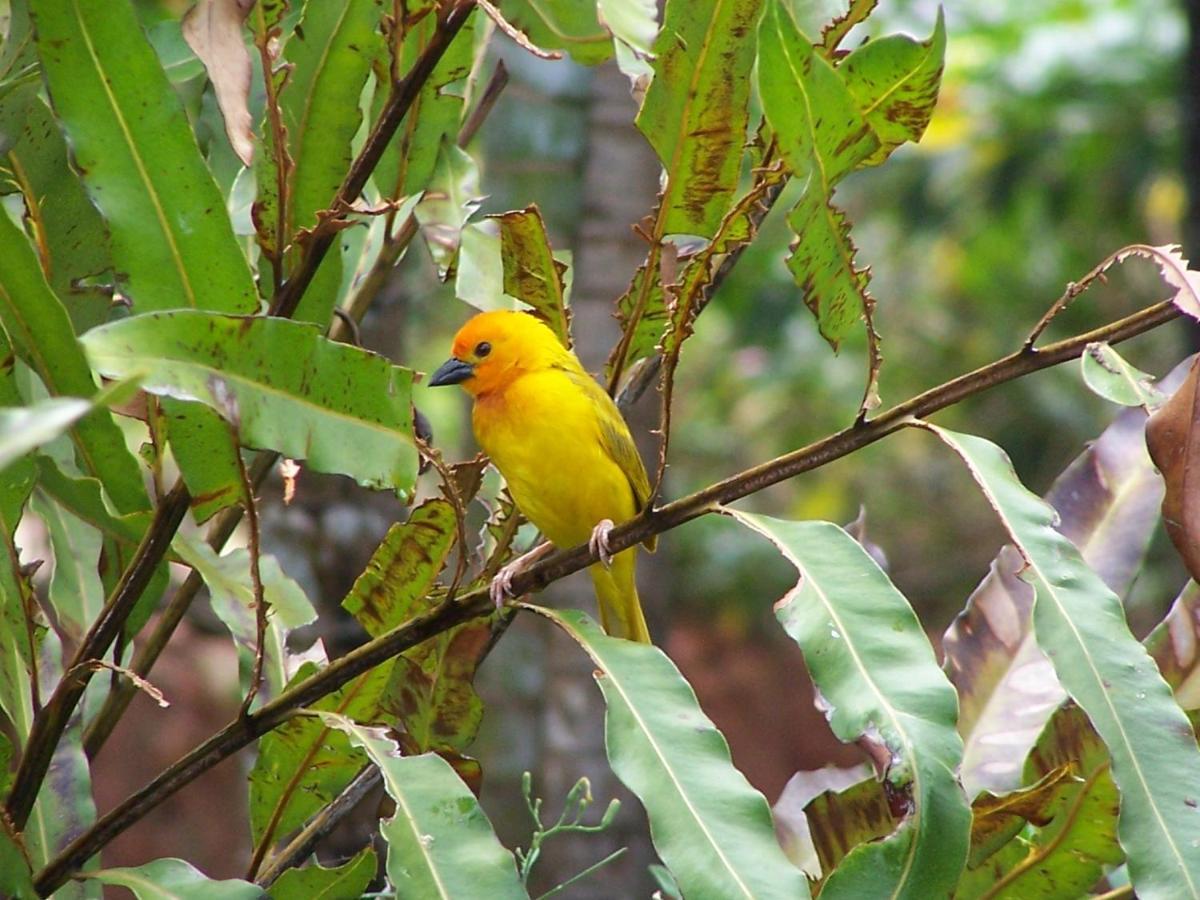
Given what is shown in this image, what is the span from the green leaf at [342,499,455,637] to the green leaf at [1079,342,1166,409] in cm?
74

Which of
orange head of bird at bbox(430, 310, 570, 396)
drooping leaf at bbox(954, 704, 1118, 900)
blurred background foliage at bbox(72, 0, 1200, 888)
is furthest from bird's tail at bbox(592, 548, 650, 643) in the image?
drooping leaf at bbox(954, 704, 1118, 900)

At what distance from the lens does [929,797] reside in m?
1.28

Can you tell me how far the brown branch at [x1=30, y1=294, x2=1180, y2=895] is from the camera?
1.42 meters

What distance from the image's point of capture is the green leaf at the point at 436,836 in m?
1.37

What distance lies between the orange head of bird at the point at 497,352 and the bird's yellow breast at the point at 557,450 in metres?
0.03

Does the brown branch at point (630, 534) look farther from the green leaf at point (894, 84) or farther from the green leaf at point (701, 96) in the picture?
the green leaf at point (701, 96)

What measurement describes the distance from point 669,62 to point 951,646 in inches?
38.7

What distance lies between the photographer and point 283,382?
54.9 inches

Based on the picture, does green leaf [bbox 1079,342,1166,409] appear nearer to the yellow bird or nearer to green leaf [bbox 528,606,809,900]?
green leaf [bbox 528,606,809,900]

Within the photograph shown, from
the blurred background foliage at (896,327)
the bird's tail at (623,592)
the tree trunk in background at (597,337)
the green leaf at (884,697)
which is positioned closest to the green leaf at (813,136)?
the green leaf at (884,697)

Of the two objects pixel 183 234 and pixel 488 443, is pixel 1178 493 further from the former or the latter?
pixel 488 443

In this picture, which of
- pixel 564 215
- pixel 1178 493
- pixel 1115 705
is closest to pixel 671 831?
pixel 1115 705

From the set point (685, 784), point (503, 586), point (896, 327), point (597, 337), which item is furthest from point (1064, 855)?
point (896, 327)

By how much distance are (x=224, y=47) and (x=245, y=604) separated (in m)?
0.66
